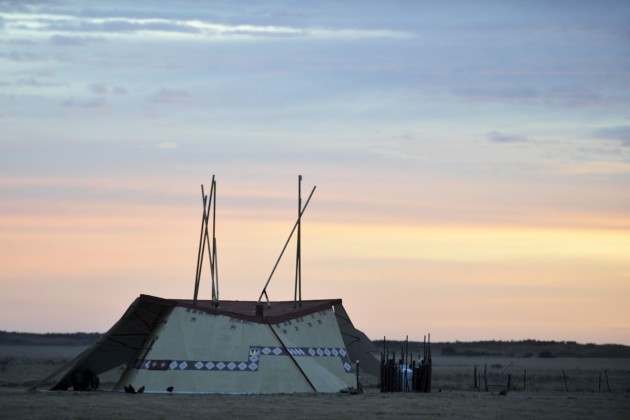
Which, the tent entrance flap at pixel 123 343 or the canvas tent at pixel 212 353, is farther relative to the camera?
the tent entrance flap at pixel 123 343

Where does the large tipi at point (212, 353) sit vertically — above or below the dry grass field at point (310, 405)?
above

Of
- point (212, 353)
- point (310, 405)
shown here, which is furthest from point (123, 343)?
point (310, 405)

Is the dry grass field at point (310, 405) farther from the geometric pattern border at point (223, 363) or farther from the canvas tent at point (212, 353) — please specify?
the geometric pattern border at point (223, 363)

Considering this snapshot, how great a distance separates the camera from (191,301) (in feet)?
137

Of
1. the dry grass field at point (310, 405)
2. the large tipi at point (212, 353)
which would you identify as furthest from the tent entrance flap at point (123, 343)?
the dry grass field at point (310, 405)

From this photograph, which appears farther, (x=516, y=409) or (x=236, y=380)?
(x=236, y=380)

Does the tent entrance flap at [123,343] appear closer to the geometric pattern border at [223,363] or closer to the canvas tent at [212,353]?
the canvas tent at [212,353]

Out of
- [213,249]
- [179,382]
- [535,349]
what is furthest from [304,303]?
[535,349]

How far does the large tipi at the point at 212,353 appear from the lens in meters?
38.4

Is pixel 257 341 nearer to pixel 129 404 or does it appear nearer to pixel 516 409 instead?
pixel 129 404

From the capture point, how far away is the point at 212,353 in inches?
1528

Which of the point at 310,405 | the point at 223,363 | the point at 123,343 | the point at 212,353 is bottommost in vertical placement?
→ the point at 310,405

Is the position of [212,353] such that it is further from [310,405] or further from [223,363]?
[310,405]

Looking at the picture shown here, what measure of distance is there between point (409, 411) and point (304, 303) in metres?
12.8
